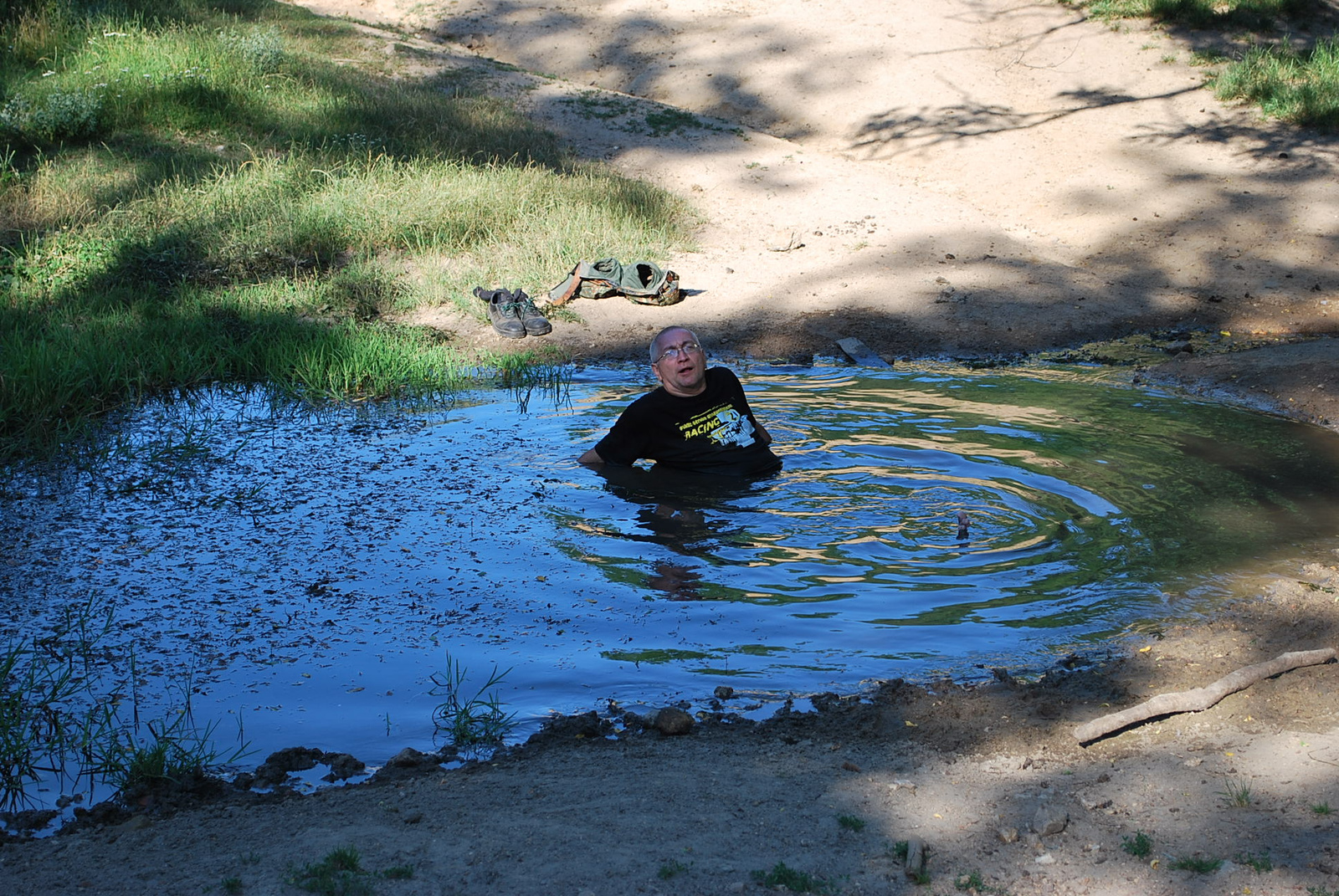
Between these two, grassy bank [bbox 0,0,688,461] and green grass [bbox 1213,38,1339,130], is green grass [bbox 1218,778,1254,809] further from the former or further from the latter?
green grass [bbox 1213,38,1339,130]

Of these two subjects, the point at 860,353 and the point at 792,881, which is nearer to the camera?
the point at 792,881

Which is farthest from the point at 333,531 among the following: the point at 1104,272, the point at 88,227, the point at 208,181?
the point at 1104,272

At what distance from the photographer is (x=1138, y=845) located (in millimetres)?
2984

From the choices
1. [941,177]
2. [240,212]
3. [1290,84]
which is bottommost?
[240,212]

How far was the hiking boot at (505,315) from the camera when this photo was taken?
10016 mm

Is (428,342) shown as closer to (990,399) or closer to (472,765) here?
(990,399)

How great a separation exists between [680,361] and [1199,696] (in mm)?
3448

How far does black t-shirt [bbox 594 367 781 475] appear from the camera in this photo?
21.8 feet

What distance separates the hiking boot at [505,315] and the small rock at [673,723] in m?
6.44

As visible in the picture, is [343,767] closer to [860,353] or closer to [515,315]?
[860,353]

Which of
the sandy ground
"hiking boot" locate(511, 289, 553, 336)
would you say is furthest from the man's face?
"hiking boot" locate(511, 289, 553, 336)

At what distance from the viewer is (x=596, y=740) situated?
3924mm

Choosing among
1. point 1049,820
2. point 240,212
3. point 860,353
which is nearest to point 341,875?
point 1049,820

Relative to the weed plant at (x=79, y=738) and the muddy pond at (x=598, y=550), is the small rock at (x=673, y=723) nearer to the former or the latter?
the muddy pond at (x=598, y=550)
